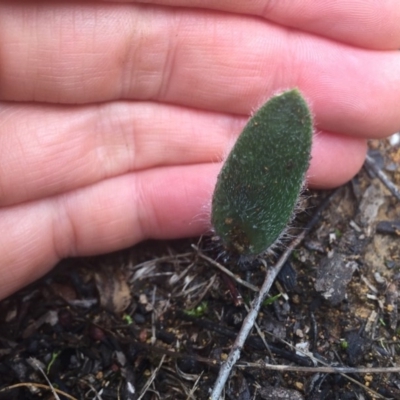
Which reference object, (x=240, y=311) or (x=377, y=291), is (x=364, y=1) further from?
(x=240, y=311)

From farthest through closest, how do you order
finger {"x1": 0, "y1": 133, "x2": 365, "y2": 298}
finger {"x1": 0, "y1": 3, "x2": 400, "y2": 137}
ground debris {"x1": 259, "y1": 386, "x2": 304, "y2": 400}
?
finger {"x1": 0, "y1": 133, "x2": 365, "y2": 298} < finger {"x1": 0, "y1": 3, "x2": 400, "y2": 137} < ground debris {"x1": 259, "y1": 386, "x2": 304, "y2": 400}

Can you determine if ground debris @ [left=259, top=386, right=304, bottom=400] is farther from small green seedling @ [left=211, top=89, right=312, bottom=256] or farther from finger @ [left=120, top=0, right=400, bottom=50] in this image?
finger @ [left=120, top=0, right=400, bottom=50]

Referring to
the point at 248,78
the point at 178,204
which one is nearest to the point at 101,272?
the point at 178,204

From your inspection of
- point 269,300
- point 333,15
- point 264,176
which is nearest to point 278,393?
point 269,300

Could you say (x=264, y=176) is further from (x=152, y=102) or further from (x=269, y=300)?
(x=152, y=102)

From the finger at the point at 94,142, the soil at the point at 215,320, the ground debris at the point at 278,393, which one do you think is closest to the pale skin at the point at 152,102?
the finger at the point at 94,142

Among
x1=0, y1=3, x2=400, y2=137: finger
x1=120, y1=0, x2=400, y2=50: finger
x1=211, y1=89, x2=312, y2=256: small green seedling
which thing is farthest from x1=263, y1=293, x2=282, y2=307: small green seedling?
x1=120, y1=0, x2=400, y2=50: finger
